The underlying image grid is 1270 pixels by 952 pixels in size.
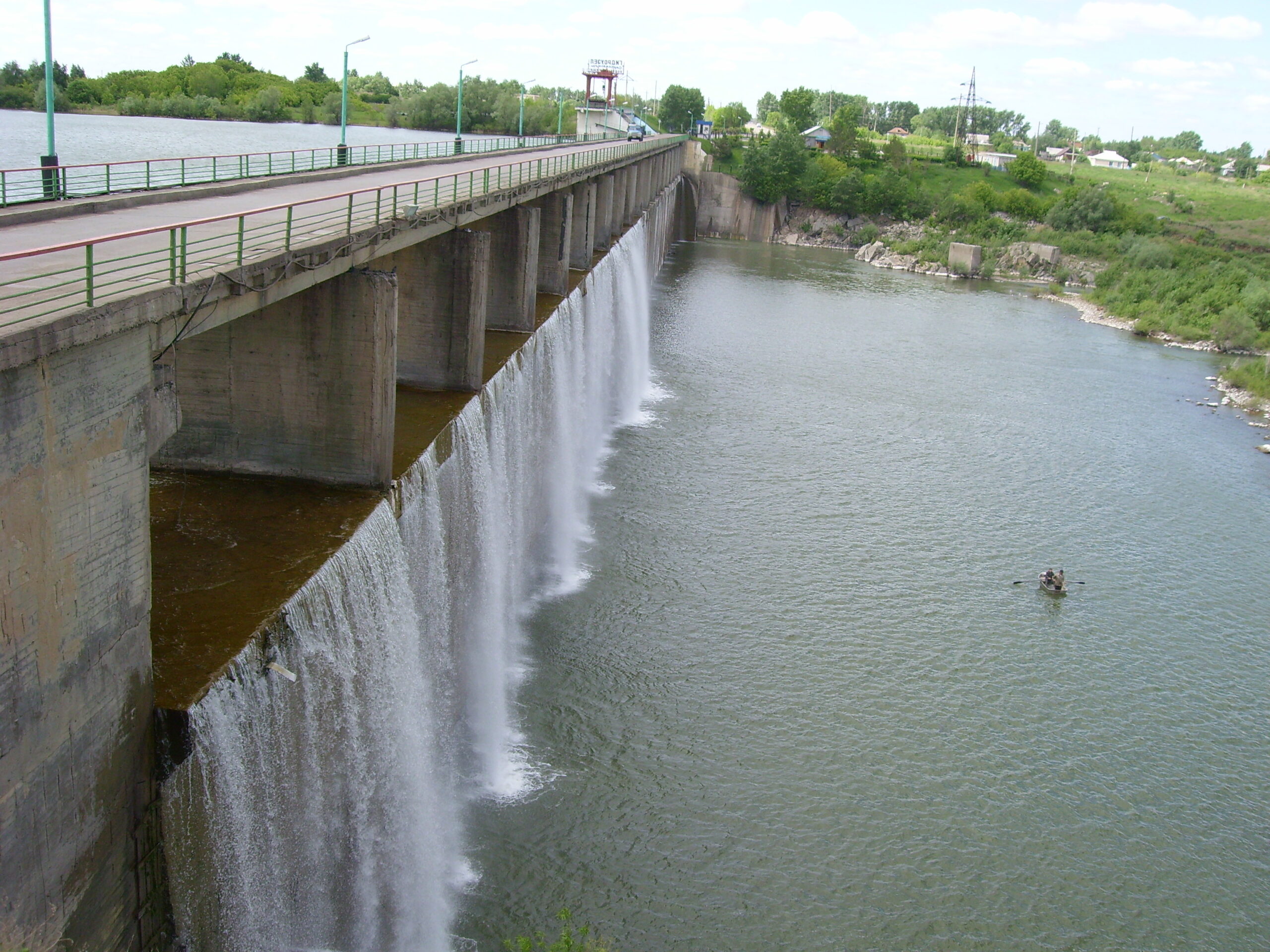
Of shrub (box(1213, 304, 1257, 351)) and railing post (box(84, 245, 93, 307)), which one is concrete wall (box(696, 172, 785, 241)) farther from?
railing post (box(84, 245, 93, 307))

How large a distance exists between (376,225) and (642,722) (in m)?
11.2

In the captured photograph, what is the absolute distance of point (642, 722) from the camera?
2211cm

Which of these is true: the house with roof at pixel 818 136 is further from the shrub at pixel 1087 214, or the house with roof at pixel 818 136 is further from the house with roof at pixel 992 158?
the shrub at pixel 1087 214

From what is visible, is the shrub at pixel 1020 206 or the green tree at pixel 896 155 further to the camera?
the green tree at pixel 896 155

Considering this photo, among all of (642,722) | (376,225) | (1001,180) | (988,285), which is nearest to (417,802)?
(642,722)

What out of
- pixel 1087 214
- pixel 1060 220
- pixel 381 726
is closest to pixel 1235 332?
pixel 1087 214

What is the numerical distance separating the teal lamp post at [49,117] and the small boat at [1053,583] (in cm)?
2604

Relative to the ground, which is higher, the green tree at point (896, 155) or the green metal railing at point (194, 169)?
the green tree at point (896, 155)

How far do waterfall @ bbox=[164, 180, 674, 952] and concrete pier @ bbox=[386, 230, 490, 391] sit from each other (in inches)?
46.8

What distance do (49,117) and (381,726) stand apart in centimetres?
1245

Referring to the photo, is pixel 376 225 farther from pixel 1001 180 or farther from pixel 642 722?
pixel 1001 180

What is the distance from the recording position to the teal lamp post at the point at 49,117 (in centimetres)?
1773

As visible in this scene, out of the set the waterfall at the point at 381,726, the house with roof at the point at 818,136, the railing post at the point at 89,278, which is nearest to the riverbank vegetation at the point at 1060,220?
the house with roof at the point at 818,136

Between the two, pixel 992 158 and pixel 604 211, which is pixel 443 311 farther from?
pixel 992 158
